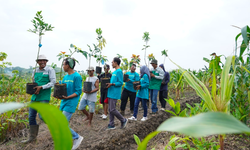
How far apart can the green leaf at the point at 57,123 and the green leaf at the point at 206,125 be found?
12.1 inches

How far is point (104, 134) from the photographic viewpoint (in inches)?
142

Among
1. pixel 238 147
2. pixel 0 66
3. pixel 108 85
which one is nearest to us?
pixel 238 147

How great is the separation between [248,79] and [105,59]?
3084 mm

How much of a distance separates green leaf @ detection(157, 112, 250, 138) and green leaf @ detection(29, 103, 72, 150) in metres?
0.31

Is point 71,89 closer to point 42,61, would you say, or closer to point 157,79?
point 42,61

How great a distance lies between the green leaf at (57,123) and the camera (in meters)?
0.45

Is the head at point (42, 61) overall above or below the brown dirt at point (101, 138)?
above

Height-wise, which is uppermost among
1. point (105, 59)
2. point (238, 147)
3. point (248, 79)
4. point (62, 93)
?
point (105, 59)

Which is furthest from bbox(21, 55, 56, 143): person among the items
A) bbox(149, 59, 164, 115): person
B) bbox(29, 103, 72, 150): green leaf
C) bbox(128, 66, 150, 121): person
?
bbox(149, 59, 164, 115): person

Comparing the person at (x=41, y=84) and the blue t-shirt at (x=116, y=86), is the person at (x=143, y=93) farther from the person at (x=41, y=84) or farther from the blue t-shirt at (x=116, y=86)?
the person at (x=41, y=84)

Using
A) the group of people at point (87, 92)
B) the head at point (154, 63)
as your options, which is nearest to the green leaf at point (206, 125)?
the group of people at point (87, 92)

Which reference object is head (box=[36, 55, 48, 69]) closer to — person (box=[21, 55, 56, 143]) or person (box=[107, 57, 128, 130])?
person (box=[21, 55, 56, 143])

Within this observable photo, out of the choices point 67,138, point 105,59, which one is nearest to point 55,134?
point 67,138

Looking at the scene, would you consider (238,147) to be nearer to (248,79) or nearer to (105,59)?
(248,79)
